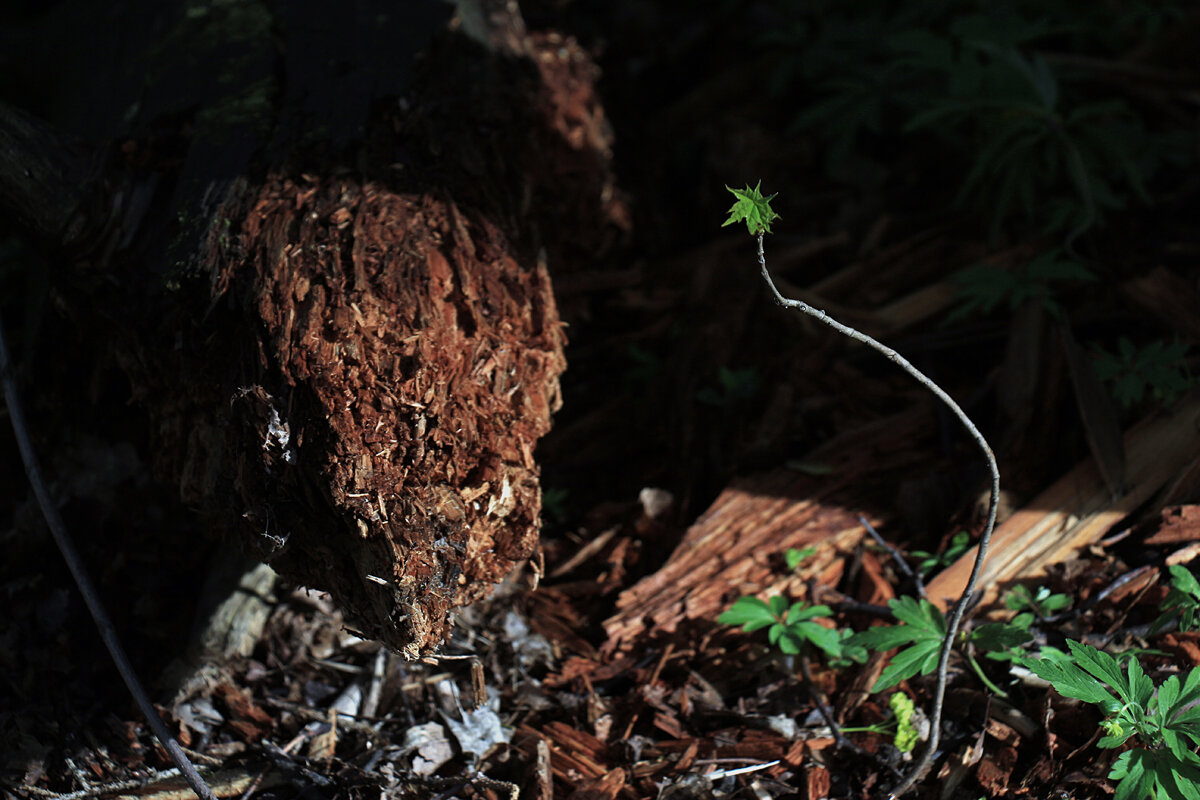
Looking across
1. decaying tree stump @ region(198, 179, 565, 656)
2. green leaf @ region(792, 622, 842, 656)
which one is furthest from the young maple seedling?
decaying tree stump @ region(198, 179, 565, 656)

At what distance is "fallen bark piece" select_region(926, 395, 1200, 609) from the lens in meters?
2.26

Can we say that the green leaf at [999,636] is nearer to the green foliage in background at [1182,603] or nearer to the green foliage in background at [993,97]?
the green foliage in background at [1182,603]

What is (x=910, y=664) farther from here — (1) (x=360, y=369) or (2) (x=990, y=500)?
(1) (x=360, y=369)

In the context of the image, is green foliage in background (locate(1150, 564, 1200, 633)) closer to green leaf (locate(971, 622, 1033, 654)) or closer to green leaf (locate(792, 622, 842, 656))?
green leaf (locate(971, 622, 1033, 654))

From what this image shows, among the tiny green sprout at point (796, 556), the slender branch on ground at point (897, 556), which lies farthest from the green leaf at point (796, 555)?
the slender branch on ground at point (897, 556)

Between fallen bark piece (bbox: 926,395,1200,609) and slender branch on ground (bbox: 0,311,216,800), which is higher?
slender branch on ground (bbox: 0,311,216,800)

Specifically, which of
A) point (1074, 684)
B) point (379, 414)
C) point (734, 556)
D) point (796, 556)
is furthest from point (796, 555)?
point (379, 414)

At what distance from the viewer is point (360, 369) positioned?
186 cm

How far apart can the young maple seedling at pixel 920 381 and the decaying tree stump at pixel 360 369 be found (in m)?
0.69

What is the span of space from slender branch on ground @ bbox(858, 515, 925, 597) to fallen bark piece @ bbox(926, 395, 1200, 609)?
0.20 feet

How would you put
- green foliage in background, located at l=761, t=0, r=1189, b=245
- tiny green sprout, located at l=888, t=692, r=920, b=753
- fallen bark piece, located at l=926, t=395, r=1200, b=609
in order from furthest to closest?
1. green foliage in background, located at l=761, t=0, r=1189, b=245
2. fallen bark piece, located at l=926, t=395, r=1200, b=609
3. tiny green sprout, located at l=888, t=692, r=920, b=753

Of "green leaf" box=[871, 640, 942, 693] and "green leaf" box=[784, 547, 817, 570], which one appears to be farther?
"green leaf" box=[784, 547, 817, 570]

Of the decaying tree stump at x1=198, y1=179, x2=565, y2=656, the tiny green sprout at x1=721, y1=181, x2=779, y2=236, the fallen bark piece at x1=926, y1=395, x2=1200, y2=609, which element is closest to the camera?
the tiny green sprout at x1=721, y1=181, x2=779, y2=236

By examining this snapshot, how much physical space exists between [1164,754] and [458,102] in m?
2.29
